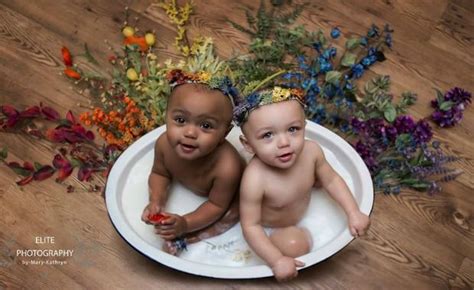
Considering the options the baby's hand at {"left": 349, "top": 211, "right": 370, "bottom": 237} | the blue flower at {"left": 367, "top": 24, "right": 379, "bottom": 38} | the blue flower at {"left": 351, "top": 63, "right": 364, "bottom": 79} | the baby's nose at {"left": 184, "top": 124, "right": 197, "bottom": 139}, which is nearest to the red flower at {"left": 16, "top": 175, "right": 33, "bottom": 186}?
the baby's nose at {"left": 184, "top": 124, "right": 197, "bottom": 139}

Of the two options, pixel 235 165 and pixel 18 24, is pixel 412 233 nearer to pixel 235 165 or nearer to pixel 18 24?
pixel 235 165

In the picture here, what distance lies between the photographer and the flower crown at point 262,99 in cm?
99

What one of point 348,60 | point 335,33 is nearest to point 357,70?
point 348,60

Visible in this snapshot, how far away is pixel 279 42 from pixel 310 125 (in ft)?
1.21

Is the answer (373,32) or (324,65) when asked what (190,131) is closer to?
(324,65)

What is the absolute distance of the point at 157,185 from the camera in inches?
46.6

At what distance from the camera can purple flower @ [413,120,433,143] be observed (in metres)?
1.36

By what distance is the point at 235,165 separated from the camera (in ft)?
3.62

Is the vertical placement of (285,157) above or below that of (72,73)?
above

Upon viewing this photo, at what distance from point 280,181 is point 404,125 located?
1.52ft

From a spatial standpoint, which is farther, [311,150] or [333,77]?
[333,77]

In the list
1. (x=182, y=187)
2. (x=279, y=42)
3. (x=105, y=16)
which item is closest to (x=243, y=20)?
(x=279, y=42)

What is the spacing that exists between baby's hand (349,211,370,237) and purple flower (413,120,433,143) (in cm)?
37

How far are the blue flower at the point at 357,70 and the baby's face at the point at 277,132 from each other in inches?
20.8
